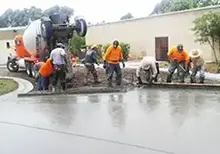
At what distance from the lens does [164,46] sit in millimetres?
25922

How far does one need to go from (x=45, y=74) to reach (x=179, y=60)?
4.76 m

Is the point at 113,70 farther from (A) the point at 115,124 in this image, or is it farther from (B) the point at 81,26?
(A) the point at 115,124

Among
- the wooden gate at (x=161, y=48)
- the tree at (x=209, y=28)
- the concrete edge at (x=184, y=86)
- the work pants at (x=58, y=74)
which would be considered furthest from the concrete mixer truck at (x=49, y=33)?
the wooden gate at (x=161, y=48)

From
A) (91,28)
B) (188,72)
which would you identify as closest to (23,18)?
(91,28)

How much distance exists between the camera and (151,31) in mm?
26922

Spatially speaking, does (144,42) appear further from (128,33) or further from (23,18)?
(23,18)

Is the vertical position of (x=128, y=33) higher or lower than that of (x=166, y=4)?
lower

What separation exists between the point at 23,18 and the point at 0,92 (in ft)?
170

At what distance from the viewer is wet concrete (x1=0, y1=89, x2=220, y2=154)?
6422mm

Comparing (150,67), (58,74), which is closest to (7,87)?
(58,74)

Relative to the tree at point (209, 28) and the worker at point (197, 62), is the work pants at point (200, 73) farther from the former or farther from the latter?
the tree at point (209, 28)

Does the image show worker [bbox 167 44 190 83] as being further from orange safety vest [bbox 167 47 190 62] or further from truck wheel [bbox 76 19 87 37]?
truck wheel [bbox 76 19 87 37]

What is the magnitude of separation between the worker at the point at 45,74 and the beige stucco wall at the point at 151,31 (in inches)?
427

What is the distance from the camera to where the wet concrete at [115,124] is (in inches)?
253
